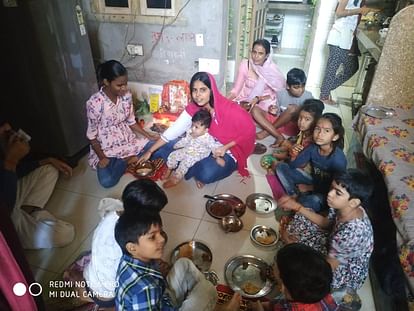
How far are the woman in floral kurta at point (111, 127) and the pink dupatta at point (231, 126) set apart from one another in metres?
0.54

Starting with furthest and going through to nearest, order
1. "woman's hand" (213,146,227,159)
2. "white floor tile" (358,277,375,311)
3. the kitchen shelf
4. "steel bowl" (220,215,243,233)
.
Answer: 1. the kitchen shelf
2. "woman's hand" (213,146,227,159)
3. "steel bowl" (220,215,243,233)
4. "white floor tile" (358,277,375,311)

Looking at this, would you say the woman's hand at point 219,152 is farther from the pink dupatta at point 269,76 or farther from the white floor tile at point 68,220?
the pink dupatta at point 269,76

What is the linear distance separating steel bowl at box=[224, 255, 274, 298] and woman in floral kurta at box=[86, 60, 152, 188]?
3.76 feet

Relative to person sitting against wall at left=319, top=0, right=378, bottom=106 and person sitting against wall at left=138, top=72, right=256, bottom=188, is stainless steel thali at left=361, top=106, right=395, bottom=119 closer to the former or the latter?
person sitting against wall at left=138, top=72, right=256, bottom=188

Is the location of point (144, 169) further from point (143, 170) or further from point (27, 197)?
point (27, 197)

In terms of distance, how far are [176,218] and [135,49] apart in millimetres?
2283

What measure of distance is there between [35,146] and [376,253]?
2576mm

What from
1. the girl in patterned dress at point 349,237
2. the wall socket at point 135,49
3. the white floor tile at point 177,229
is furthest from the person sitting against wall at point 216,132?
the wall socket at point 135,49

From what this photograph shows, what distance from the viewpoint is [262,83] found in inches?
118

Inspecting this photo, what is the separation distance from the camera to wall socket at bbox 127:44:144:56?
3352 millimetres

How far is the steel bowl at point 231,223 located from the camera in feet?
5.93

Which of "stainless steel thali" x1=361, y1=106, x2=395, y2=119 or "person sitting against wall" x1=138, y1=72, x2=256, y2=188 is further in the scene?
"person sitting against wall" x1=138, y1=72, x2=256, y2=188

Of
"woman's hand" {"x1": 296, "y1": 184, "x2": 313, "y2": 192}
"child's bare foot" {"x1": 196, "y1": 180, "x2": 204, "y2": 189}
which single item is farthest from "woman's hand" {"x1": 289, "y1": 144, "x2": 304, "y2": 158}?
"child's bare foot" {"x1": 196, "y1": 180, "x2": 204, "y2": 189}

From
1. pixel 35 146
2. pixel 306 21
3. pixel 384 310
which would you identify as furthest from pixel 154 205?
pixel 306 21
